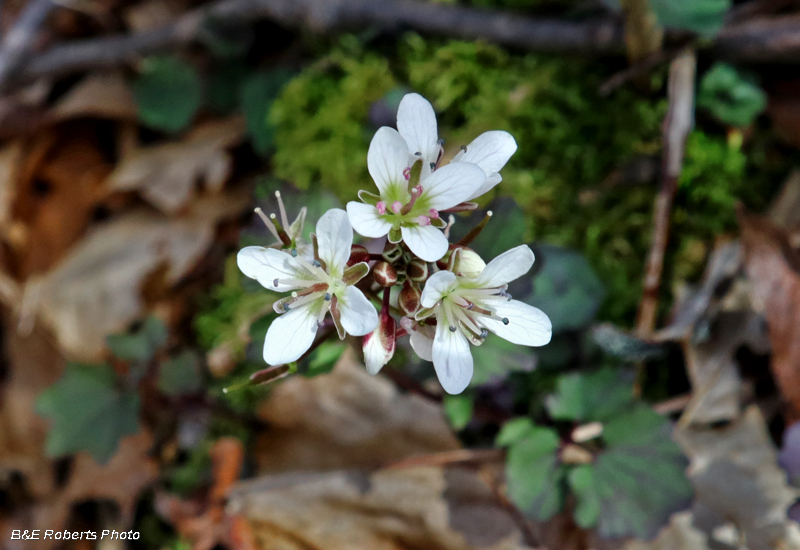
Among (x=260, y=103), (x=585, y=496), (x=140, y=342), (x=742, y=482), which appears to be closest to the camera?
(x=585, y=496)

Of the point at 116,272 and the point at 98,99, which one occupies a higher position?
the point at 98,99

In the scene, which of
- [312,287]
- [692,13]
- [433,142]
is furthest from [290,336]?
[692,13]

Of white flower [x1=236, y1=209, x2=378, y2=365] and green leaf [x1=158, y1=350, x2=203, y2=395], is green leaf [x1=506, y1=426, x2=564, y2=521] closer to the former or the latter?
white flower [x1=236, y1=209, x2=378, y2=365]

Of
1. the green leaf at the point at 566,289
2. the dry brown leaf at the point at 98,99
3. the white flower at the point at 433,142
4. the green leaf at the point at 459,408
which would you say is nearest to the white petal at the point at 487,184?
the white flower at the point at 433,142

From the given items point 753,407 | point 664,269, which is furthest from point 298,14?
point 753,407

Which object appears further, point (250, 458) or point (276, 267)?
point (250, 458)

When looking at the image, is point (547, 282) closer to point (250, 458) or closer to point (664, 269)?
point (664, 269)

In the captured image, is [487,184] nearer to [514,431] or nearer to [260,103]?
[514,431]
